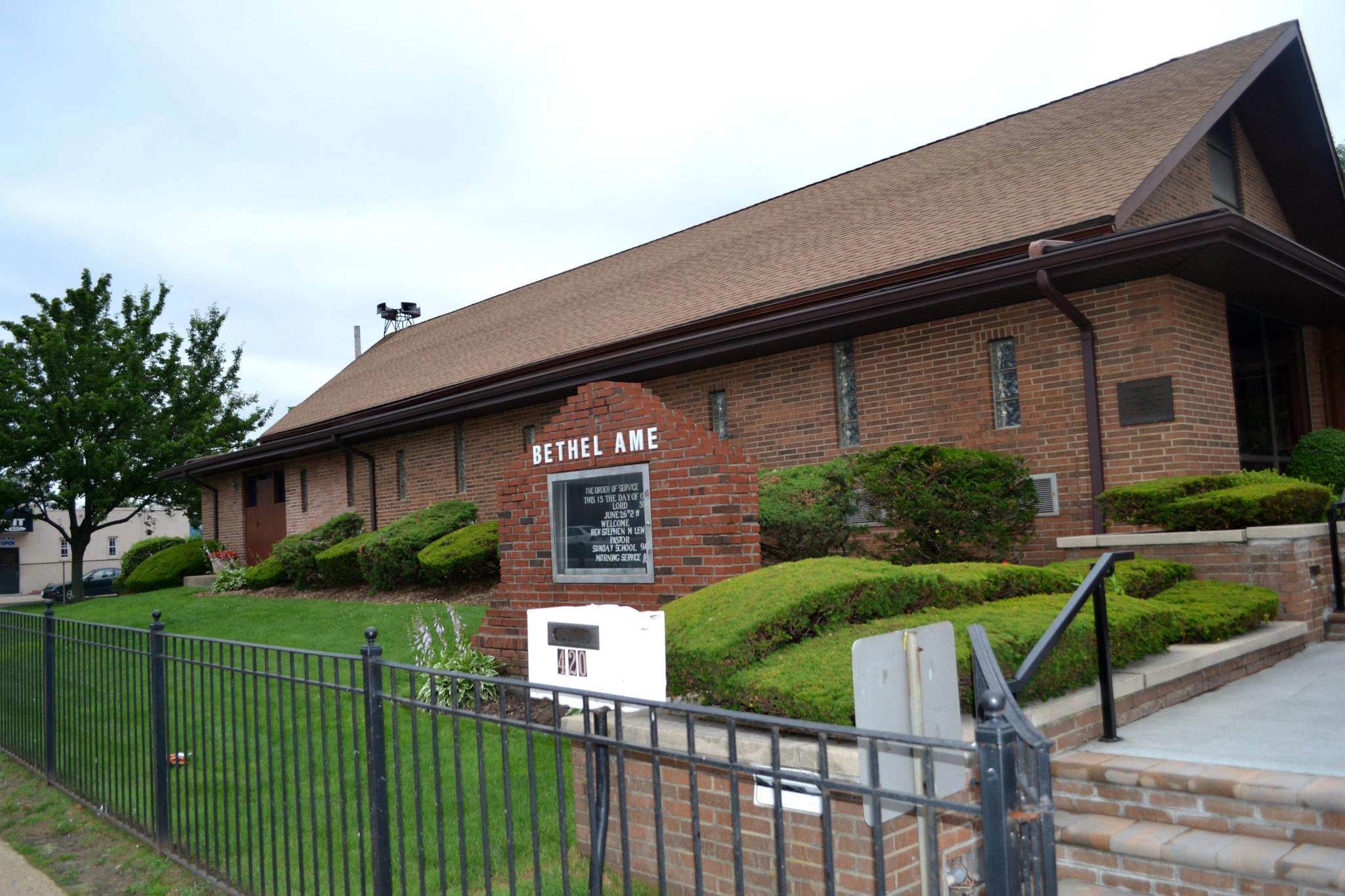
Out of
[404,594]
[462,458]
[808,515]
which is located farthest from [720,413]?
[462,458]

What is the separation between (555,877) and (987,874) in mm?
3450

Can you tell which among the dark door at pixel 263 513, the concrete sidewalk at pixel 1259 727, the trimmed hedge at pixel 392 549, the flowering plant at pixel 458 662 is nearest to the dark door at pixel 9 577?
the dark door at pixel 263 513

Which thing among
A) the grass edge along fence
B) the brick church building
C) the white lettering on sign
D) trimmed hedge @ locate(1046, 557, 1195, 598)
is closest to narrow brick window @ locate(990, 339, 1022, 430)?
the brick church building

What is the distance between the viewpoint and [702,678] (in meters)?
5.17

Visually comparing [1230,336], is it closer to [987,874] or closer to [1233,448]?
[1233,448]

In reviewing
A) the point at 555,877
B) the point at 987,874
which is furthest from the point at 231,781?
the point at 987,874

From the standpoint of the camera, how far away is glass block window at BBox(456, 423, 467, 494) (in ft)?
60.3

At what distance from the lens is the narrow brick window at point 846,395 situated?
12.1 m

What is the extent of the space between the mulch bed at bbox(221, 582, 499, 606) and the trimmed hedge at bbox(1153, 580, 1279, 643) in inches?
322

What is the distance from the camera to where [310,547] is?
18.9 metres

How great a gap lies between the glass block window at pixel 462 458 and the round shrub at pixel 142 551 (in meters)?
12.1

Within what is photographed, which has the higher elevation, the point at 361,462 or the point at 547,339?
the point at 547,339

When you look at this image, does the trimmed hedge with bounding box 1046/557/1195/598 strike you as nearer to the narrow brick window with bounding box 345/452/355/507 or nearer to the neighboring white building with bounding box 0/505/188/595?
the narrow brick window with bounding box 345/452/355/507

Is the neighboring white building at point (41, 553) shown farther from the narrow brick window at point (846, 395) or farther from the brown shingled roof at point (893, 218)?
the narrow brick window at point (846, 395)
